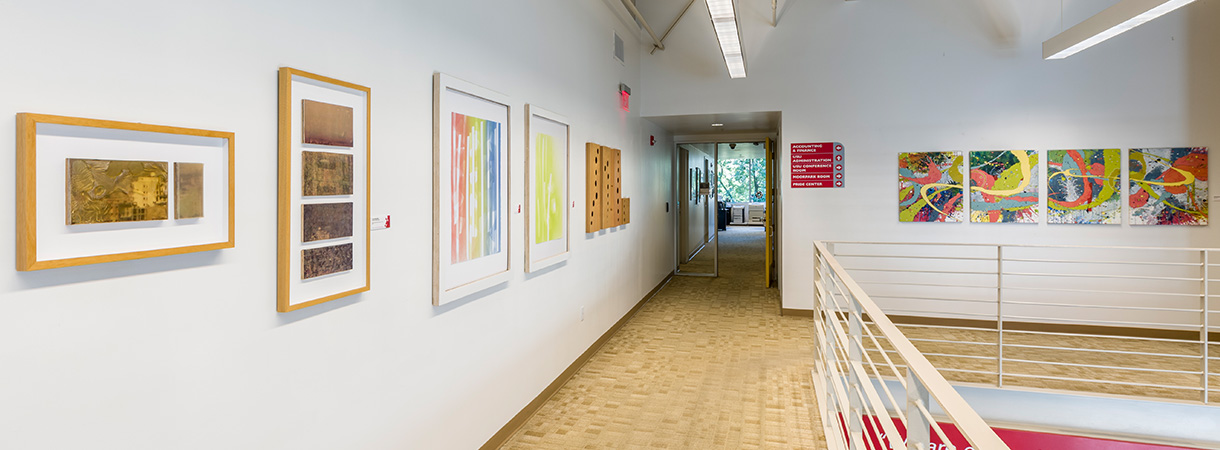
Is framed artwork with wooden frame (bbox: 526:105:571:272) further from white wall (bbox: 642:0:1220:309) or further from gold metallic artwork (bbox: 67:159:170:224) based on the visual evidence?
white wall (bbox: 642:0:1220:309)

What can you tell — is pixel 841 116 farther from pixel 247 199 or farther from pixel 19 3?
pixel 19 3

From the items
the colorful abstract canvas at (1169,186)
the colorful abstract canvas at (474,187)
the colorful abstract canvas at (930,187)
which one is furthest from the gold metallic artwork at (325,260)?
the colorful abstract canvas at (1169,186)

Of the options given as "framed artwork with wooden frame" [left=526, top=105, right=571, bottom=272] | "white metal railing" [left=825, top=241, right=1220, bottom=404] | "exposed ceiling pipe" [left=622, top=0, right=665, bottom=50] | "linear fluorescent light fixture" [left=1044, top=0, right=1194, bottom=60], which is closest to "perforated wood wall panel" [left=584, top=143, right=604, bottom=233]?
"framed artwork with wooden frame" [left=526, top=105, right=571, bottom=272]

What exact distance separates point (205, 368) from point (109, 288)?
1.07ft

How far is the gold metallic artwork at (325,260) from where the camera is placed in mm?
1807

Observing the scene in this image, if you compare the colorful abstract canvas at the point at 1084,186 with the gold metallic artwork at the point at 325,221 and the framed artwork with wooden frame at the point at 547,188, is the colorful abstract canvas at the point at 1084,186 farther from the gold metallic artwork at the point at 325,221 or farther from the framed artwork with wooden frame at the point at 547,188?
the gold metallic artwork at the point at 325,221

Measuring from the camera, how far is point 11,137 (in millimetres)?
1120

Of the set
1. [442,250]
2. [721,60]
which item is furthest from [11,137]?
[721,60]

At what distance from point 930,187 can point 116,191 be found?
616 cm

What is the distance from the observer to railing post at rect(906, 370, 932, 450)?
1.30 meters

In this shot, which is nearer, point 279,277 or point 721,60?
point 279,277

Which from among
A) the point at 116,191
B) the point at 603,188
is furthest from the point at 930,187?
the point at 116,191

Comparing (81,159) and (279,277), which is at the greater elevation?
(81,159)

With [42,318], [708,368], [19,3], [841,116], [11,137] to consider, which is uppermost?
[841,116]
